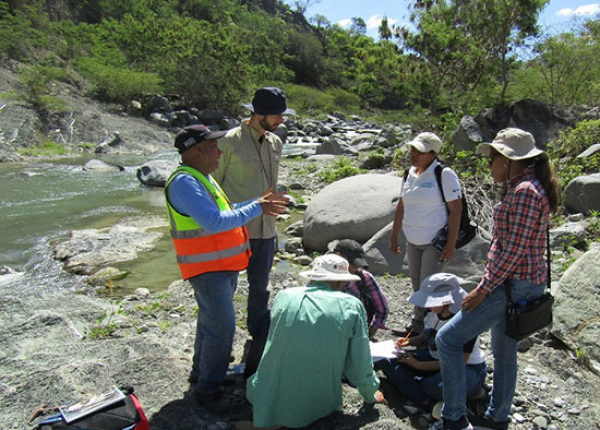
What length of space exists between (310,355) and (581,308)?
9.19 feet

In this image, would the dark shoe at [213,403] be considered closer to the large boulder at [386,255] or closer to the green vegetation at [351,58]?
the large boulder at [386,255]

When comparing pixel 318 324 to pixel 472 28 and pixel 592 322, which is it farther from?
pixel 472 28

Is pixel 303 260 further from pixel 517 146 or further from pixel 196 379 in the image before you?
pixel 517 146

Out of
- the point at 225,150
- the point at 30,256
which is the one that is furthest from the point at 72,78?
the point at 225,150

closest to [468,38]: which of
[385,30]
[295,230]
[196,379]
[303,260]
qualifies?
[385,30]

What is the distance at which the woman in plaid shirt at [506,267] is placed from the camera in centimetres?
262

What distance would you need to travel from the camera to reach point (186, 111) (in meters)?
27.8

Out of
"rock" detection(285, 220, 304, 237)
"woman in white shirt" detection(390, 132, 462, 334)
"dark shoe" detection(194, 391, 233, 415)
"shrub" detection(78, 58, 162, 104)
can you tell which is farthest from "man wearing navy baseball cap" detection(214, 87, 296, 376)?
"shrub" detection(78, 58, 162, 104)

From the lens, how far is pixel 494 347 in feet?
9.57

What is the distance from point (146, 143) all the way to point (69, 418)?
2038 cm

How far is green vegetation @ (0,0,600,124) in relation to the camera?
16.1 m

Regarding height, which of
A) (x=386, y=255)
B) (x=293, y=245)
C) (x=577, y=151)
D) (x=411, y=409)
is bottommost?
(x=411, y=409)

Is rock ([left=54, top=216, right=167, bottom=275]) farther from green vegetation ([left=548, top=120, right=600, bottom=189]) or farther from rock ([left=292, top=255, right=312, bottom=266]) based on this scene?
green vegetation ([left=548, top=120, right=600, bottom=189])

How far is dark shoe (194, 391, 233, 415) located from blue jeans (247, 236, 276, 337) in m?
0.82
